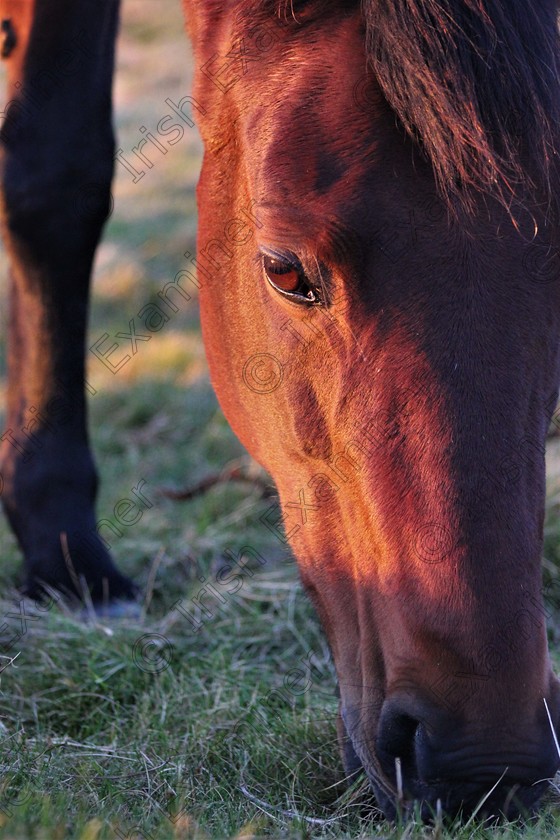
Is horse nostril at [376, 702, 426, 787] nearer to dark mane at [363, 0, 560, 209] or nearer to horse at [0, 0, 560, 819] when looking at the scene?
horse at [0, 0, 560, 819]

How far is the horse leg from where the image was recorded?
10.5 ft

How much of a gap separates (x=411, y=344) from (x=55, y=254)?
1871 mm

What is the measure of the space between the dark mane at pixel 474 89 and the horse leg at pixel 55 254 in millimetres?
1647

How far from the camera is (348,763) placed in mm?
1909

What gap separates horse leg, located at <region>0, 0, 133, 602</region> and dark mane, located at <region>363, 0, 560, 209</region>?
64.8 inches

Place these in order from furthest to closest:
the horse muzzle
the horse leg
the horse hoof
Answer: the horse leg, the horse hoof, the horse muzzle

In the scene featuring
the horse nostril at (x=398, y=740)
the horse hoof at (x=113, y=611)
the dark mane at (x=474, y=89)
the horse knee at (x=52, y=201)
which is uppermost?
the dark mane at (x=474, y=89)

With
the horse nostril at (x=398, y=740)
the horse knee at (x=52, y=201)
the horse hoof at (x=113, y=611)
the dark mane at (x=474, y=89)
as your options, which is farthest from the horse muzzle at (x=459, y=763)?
the horse knee at (x=52, y=201)

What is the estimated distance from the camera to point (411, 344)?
1.74 meters

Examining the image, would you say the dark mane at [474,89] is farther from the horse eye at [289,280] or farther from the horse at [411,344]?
the horse eye at [289,280]

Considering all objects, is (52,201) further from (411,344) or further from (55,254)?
(411,344)

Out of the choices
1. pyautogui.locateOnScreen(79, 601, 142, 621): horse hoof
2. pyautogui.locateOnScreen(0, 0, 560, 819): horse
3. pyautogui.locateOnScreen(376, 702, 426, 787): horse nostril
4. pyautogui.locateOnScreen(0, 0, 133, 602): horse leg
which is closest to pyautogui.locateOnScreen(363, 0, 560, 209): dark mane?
pyautogui.locateOnScreen(0, 0, 560, 819): horse

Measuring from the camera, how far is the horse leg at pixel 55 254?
3215mm

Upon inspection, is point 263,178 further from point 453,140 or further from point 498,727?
point 498,727
